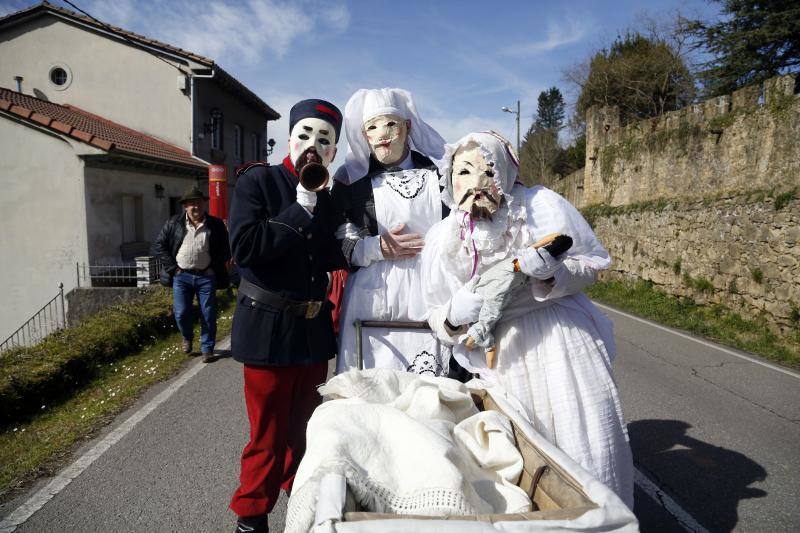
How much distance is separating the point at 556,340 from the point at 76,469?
3.33m

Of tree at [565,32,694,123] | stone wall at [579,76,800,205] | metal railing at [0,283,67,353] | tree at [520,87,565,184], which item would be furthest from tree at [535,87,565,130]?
metal railing at [0,283,67,353]

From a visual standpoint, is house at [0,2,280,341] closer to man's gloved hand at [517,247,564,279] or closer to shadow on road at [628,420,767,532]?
shadow on road at [628,420,767,532]

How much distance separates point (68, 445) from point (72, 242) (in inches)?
440

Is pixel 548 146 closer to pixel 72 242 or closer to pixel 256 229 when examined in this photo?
pixel 72 242

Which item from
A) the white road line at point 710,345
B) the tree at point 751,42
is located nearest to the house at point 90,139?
the white road line at point 710,345

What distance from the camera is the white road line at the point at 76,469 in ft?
10.0

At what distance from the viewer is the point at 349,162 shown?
2965mm

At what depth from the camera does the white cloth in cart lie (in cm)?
145

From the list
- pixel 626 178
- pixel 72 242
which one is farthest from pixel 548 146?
pixel 72 242

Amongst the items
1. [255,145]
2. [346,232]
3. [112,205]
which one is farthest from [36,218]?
[346,232]

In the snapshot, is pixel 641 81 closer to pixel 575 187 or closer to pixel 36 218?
pixel 575 187

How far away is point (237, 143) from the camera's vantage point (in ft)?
78.7

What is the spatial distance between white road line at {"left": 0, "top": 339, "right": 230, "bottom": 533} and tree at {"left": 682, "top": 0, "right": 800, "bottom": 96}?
63.6 ft

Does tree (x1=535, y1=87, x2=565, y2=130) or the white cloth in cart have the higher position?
tree (x1=535, y1=87, x2=565, y2=130)
